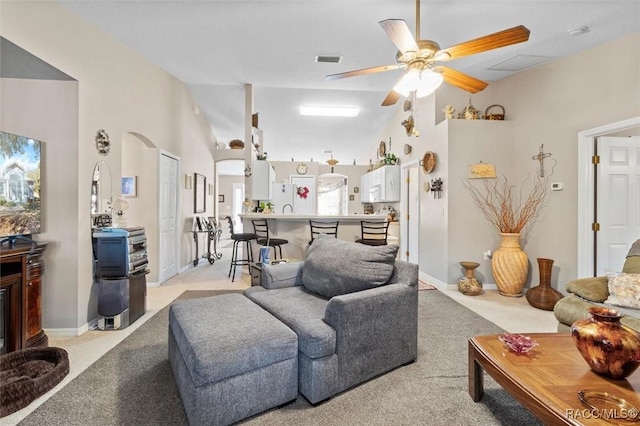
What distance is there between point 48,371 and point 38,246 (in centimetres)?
110

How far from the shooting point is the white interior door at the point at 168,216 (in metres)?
4.64

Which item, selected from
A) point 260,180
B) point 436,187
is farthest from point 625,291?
point 260,180

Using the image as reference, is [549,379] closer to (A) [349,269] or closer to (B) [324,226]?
(A) [349,269]

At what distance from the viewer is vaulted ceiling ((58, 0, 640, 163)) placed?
284cm

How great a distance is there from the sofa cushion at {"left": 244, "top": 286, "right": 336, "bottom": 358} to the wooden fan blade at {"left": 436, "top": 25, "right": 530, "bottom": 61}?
2091mm

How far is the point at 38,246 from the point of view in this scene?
8.43ft

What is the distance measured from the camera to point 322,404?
179cm

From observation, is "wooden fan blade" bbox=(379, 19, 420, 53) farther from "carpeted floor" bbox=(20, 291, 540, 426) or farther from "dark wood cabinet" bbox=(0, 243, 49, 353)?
"dark wood cabinet" bbox=(0, 243, 49, 353)

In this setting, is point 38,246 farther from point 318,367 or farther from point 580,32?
point 580,32

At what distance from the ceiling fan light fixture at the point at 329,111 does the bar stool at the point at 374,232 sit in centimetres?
282

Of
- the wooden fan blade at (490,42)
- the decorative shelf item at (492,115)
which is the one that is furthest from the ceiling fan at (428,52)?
the decorative shelf item at (492,115)

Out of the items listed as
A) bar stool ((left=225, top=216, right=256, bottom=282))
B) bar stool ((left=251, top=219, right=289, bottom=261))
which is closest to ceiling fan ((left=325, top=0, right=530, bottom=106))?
bar stool ((left=251, top=219, right=289, bottom=261))

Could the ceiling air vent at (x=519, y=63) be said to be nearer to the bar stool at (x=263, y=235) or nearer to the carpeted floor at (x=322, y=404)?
the carpeted floor at (x=322, y=404)

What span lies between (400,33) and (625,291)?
247cm
